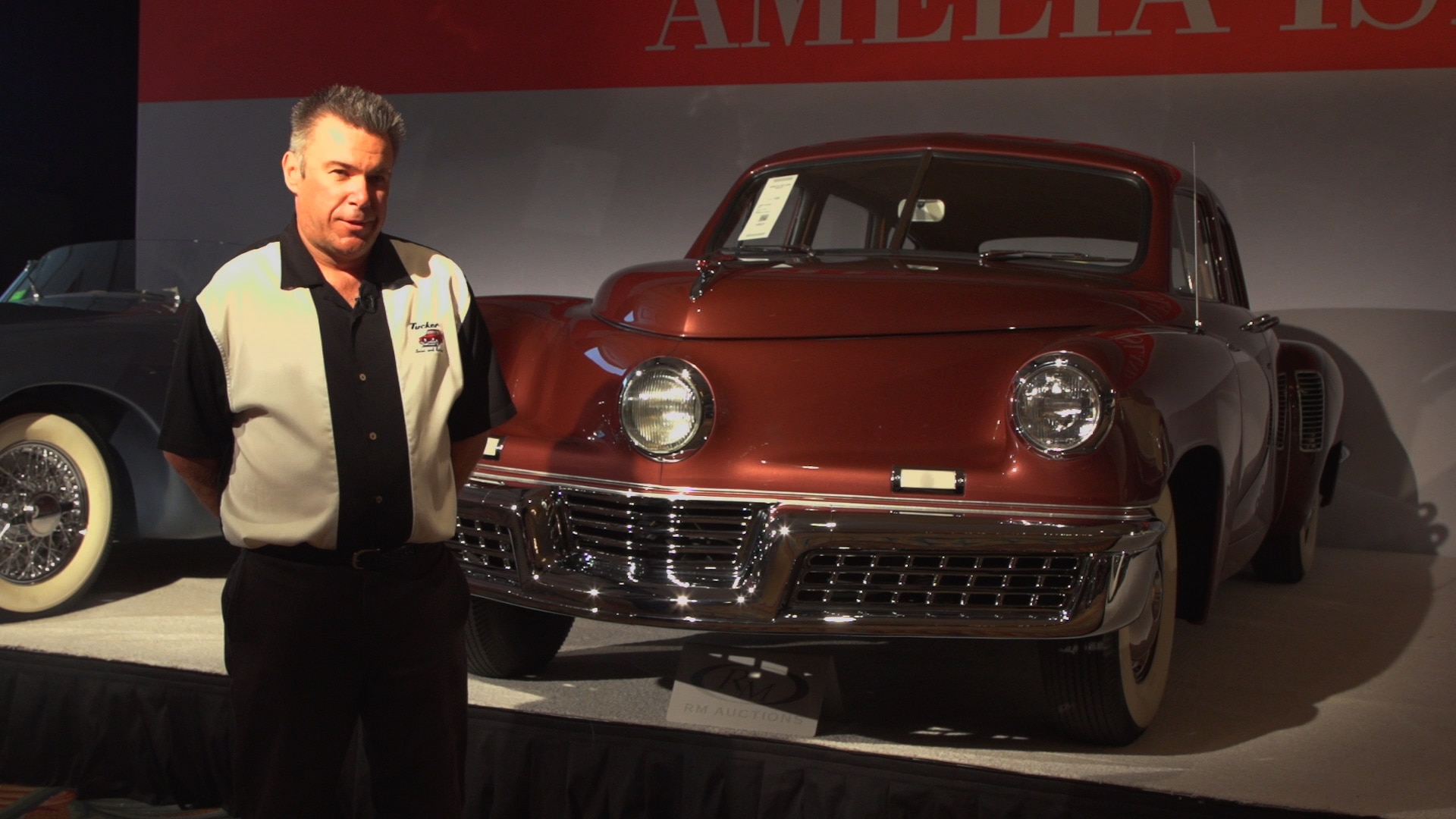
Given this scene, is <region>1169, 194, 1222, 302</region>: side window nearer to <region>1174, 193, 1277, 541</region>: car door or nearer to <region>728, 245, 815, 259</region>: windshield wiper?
<region>1174, 193, 1277, 541</region>: car door

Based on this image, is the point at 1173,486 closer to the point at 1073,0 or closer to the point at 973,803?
the point at 973,803

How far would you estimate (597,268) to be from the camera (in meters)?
6.04

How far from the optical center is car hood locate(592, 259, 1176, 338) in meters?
2.45

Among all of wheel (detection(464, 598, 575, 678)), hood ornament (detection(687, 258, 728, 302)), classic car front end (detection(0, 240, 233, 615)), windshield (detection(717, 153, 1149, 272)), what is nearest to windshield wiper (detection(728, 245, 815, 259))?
windshield (detection(717, 153, 1149, 272))

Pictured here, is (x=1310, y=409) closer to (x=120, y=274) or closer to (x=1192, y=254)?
(x=1192, y=254)

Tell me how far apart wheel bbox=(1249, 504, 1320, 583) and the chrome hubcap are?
3.74 m

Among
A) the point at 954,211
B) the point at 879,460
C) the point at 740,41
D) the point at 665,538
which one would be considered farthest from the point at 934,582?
the point at 740,41

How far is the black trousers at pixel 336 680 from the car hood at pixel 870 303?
0.95 meters

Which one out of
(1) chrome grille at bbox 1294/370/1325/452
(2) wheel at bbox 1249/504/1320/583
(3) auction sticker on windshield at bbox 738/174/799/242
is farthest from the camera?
(2) wheel at bbox 1249/504/1320/583

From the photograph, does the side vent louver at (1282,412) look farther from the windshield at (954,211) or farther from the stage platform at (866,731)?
the windshield at (954,211)

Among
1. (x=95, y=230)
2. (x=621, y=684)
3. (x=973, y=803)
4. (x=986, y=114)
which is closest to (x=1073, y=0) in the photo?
(x=986, y=114)

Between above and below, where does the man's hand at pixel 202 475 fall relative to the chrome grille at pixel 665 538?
above

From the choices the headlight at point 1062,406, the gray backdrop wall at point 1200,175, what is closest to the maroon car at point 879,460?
the headlight at point 1062,406

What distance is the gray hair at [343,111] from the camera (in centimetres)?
161
